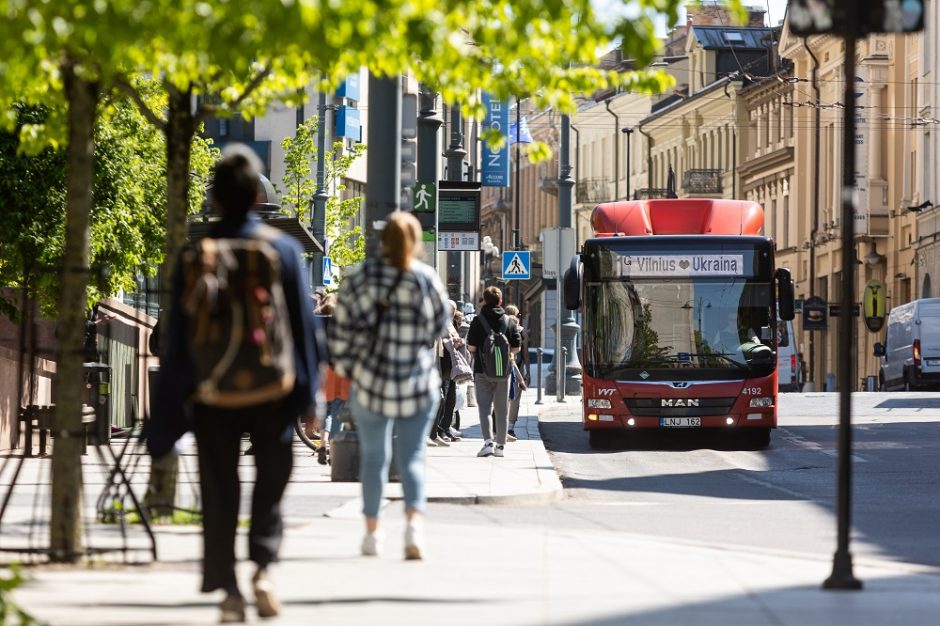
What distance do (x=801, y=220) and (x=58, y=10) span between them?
244ft

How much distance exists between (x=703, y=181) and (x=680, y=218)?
68228mm

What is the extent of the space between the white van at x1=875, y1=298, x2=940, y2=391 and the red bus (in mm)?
26400

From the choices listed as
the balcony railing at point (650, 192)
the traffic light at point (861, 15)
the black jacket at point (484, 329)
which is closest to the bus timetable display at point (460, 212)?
the black jacket at point (484, 329)

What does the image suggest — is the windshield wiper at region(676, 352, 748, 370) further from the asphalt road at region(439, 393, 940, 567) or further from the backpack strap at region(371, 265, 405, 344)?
the backpack strap at region(371, 265, 405, 344)

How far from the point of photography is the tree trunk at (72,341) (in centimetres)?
1053

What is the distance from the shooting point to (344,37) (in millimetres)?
7742

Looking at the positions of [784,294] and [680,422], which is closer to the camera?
[784,294]

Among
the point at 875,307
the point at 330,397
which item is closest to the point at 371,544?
the point at 330,397

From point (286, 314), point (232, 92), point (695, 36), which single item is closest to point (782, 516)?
point (232, 92)

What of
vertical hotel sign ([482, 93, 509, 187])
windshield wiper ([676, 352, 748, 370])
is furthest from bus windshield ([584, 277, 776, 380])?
vertical hotel sign ([482, 93, 509, 187])

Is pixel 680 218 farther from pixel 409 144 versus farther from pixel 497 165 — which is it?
pixel 497 165

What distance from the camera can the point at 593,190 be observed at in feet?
372

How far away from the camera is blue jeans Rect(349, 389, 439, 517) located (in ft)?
35.0

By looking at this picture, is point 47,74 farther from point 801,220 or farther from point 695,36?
point 695,36
